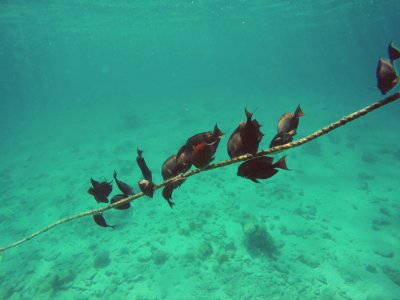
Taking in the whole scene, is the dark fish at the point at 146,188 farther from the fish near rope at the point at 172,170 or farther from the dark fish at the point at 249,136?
the dark fish at the point at 249,136

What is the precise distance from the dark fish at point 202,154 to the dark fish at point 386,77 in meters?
1.05

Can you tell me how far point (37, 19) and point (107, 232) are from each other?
32773 millimetres

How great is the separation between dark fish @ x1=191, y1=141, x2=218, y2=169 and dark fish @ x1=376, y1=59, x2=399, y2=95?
1049 mm

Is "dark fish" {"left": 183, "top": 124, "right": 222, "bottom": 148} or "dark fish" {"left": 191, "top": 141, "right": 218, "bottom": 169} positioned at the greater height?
"dark fish" {"left": 183, "top": 124, "right": 222, "bottom": 148}

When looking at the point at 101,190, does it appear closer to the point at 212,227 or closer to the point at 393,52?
the point at 393,52

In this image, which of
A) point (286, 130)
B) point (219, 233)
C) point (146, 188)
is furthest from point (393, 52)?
point (219, 233)

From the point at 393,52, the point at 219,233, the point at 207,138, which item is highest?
the point at 393,52

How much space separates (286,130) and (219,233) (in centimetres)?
1052

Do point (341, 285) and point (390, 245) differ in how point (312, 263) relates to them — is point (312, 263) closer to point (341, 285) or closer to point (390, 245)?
point (341, 285)

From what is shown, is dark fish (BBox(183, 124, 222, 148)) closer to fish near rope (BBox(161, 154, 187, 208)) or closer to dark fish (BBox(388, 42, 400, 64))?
fish near rope (BBox(161, 154, 187, 208))

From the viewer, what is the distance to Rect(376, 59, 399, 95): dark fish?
5.08 ft

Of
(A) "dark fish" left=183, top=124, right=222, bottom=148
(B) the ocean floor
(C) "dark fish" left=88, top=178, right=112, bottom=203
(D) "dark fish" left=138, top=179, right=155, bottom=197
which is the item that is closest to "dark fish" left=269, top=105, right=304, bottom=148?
(A) "dark fish" left=183, top=124, right=222, bottom=148

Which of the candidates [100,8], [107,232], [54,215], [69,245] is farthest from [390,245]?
[100,8]

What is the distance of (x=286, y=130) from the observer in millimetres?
1806
